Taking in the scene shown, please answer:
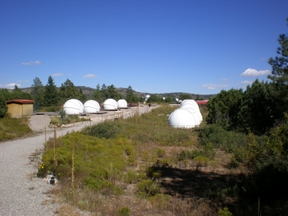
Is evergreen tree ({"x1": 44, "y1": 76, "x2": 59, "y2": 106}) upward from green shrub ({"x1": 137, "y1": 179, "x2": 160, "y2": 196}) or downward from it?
upward

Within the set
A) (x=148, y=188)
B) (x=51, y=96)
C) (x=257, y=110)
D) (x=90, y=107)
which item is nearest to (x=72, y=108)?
(x=90, y=107)

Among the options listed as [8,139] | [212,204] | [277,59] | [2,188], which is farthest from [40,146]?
[277,59]

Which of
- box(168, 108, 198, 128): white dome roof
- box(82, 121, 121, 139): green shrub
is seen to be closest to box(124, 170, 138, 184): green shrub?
box(82, 121, 121, 139): green shrub

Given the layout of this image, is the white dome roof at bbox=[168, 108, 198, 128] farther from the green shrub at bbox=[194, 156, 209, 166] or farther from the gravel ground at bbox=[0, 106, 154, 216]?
the gravel ground at bbox=[0, 106, 154, 216]

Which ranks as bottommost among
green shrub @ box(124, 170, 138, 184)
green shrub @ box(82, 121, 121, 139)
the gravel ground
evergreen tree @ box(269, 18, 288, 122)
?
green shrub @ box(124, 170, 138, 184)

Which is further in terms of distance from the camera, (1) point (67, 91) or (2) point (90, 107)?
(1) point (67, 91)

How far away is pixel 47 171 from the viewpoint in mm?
8602

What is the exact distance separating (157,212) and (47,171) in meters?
4.09

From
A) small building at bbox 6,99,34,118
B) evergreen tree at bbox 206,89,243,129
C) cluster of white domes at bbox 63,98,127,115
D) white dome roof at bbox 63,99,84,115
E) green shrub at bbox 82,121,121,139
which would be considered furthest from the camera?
cluster of white domes at bbox 63,98,127,115

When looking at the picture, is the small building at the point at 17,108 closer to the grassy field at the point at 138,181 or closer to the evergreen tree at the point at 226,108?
the grassy field at the point at 138,181

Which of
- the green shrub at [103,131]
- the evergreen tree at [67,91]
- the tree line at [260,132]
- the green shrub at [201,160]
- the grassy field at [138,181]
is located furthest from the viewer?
the evergreen tree at [67,91]

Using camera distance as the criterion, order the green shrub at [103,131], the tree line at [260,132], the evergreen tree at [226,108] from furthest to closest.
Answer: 1. the evergreen tree at [226,108]
2. the green shrub at [103,131]
3. the tree line at [260,132]

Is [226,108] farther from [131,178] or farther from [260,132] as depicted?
[131,178]

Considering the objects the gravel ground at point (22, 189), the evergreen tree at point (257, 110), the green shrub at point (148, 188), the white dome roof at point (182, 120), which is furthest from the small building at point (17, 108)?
the green shrub at point (148, 188)
